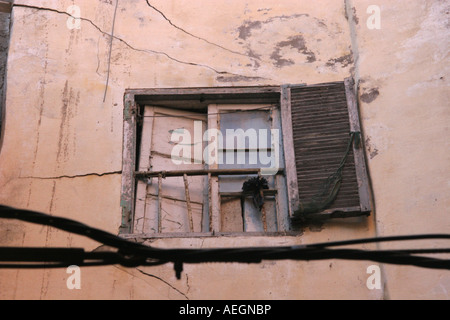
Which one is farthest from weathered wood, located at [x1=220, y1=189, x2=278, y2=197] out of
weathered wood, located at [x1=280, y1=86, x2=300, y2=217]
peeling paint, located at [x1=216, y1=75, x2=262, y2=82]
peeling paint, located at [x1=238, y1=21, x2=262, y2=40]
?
peeling paint, located at [x1=238, y1=21, x2=262, y2=40]

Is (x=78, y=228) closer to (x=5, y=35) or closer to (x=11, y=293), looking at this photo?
(x=11, y=293)

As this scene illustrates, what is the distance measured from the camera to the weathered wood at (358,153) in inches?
181

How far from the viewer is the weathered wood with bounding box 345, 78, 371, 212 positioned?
460cm

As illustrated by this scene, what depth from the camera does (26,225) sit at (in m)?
4.59

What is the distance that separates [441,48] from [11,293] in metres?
4.03

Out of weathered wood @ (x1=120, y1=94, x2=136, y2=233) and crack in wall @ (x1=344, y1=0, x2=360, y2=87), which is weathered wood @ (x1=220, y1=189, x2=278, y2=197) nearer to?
weathered wood @ (x1=120, y1=94, x2=136, y2=233)

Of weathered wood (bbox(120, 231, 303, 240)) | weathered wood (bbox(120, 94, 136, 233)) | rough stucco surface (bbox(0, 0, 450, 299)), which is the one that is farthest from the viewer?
weathered wood (bbox(120, 94, 136, 233))

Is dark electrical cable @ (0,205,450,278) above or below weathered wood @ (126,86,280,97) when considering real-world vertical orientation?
below

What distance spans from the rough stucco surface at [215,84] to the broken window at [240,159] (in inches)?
5.0

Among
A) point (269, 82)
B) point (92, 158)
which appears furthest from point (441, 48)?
point (92, 158)

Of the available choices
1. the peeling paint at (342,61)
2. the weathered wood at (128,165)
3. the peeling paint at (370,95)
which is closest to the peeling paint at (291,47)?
the peeling paint at (342,61)

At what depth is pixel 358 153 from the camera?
4.79m

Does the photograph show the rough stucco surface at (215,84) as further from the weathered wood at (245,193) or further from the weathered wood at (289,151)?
the weathered wood at (245,193)

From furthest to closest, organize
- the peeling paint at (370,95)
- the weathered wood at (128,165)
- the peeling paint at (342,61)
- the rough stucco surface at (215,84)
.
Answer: the peeling paint at (342,61)
the peeling paint at (370,95)
the weathered wood at (128,165)
the rough stucco surface at (215,84)
